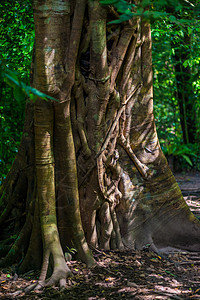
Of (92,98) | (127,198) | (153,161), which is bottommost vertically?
(127,198)

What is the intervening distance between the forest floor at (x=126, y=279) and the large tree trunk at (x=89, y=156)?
16 centimetres

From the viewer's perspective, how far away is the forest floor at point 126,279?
3.33m

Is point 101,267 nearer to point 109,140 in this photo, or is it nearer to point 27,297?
point 27,297

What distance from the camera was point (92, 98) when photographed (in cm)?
410

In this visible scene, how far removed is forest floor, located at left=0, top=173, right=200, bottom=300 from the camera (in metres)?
3.33

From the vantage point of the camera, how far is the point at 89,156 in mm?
4145

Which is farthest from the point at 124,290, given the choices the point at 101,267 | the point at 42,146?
the point at 42,146

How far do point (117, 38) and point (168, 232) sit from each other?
2.57 metres

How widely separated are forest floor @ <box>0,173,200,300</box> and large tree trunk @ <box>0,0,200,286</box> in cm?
16

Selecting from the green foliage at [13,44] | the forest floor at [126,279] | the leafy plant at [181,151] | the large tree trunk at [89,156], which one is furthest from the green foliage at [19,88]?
the leafy plant at [181,151]

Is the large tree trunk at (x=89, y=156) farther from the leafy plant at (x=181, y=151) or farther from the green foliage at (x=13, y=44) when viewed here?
the leafy plant at (x=181, y=151)

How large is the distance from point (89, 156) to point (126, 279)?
1.40 meters

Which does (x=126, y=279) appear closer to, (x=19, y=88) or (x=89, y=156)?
(x=89, y=156)

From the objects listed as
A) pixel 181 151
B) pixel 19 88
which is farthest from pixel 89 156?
pixel 181 151
